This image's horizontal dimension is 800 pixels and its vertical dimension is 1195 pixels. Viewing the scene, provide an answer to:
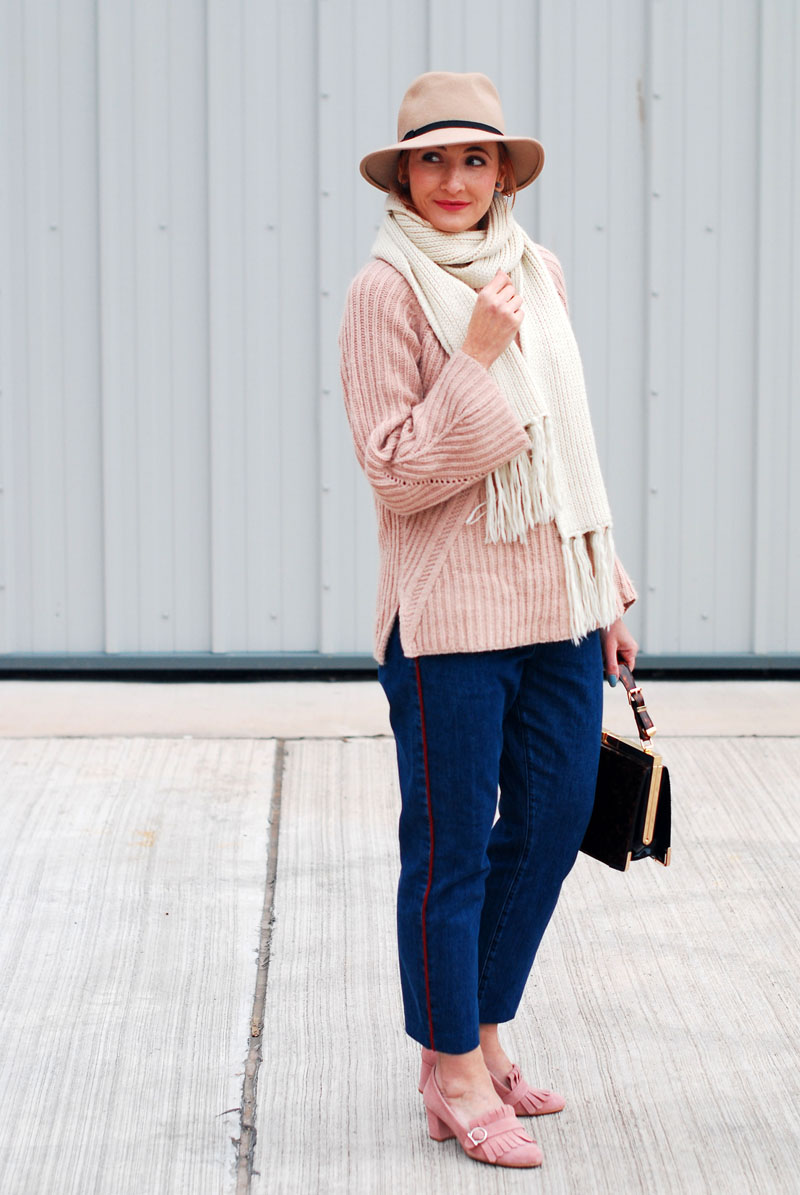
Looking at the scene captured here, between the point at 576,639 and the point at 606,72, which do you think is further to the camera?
the point at 606,72

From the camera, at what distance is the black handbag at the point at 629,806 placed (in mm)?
2326

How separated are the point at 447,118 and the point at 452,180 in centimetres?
10

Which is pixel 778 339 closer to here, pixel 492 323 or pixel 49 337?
pixel 49 337

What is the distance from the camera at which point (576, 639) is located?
2.22 m

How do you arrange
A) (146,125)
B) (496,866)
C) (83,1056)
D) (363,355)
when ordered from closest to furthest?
1. (363,355)
2. (496,866)
3. (83,1056)
4. (146,125)

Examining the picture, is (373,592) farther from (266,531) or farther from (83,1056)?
(83,1056)

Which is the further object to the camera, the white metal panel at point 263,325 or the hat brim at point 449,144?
the white metal panel at point 263,325

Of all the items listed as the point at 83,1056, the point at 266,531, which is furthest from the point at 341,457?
the point at 83,1056

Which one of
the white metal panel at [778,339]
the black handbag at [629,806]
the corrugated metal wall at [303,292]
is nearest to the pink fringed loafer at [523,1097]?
the black handbag at [629,806]

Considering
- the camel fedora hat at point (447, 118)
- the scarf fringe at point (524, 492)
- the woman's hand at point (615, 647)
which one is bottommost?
the woman's hand at point (615, 647)

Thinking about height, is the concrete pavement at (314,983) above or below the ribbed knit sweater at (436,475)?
below

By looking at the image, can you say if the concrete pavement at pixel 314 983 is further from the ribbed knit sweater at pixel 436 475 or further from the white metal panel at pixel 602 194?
the white metal panel at pixel 602 194

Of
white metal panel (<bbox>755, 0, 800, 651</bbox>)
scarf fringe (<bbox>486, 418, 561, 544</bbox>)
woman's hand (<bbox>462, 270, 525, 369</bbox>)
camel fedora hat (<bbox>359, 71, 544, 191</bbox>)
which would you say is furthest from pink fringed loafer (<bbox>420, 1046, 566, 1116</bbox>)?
white metal panel (<bbox>755, 0, 800, 651</bbox>)

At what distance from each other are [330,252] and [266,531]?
1.02m
